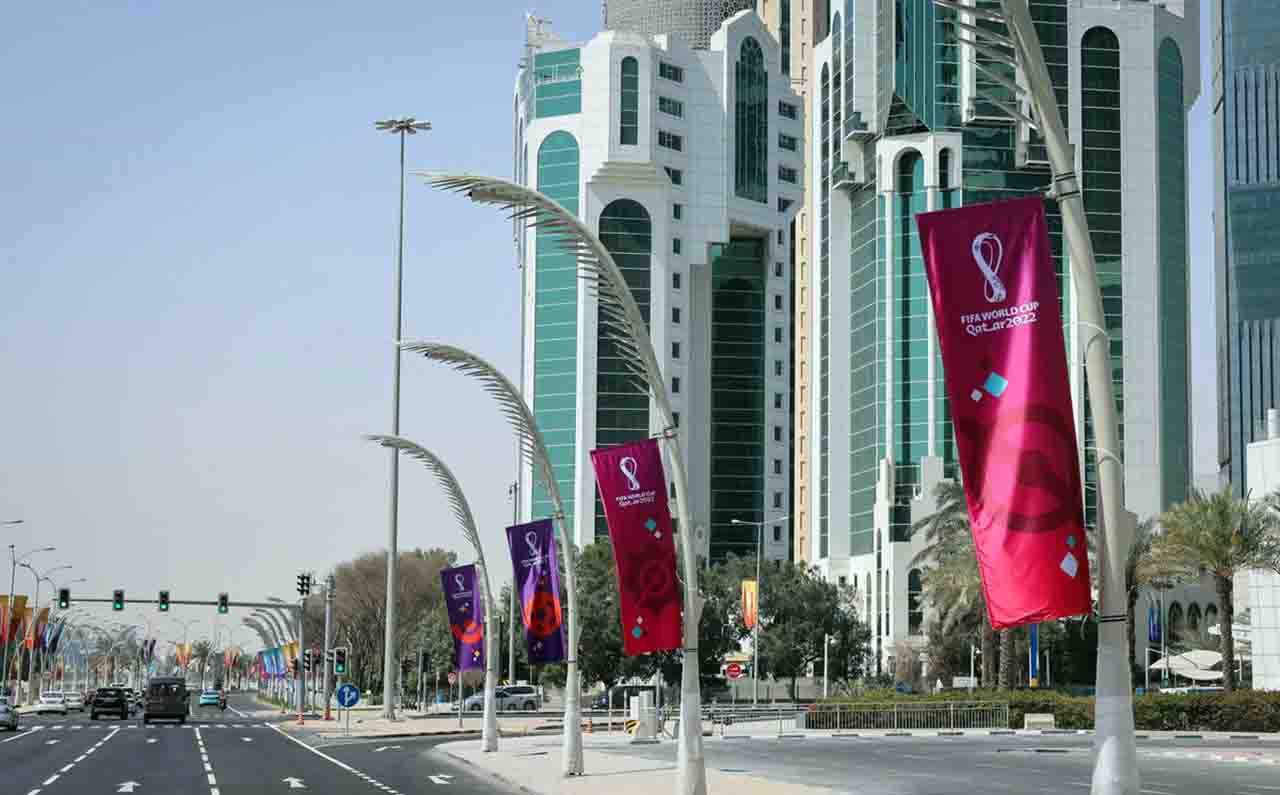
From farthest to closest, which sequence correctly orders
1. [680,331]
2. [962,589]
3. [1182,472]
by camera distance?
[680,331] < [1182,472] < [962,589]

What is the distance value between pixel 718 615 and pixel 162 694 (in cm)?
4170

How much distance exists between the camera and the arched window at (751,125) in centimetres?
16562

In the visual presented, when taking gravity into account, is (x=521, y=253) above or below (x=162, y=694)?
above

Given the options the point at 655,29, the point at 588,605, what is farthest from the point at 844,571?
the point at 655,29

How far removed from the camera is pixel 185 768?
40625mm

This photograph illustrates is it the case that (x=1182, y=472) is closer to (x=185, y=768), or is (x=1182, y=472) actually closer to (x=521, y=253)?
(x=521, y=253)

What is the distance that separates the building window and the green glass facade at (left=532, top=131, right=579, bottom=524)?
14.7 feet

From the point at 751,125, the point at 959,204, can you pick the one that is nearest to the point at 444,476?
the point at 959,204

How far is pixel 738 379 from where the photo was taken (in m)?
174

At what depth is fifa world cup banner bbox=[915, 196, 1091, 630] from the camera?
1364 cm

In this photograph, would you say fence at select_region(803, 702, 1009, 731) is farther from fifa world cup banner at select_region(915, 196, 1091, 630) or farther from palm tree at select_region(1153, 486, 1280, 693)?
fifa world cup banner at select_region(915, 196, 1091, 630)

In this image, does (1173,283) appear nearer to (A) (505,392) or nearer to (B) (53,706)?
(B) (53,706)

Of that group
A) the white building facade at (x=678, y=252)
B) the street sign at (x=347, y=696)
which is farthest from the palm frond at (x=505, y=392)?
the white building facade at (x=678, y=252)

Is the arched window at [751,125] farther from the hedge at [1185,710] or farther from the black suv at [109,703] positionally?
the hedge at [1185,710]
